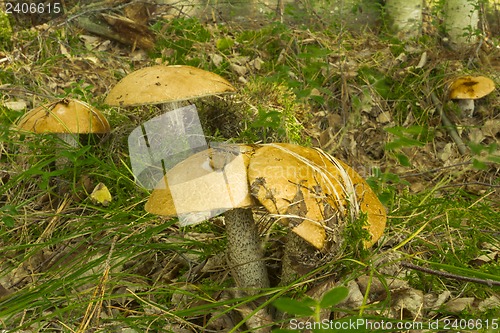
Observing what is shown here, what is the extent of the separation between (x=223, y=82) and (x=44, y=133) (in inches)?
48.9

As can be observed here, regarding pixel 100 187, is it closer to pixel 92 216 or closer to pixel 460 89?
pixel 92 216

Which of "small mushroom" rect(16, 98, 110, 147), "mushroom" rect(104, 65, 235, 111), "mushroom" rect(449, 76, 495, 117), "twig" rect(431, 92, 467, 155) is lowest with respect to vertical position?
"twig" rect(431, 92, 467, 155)

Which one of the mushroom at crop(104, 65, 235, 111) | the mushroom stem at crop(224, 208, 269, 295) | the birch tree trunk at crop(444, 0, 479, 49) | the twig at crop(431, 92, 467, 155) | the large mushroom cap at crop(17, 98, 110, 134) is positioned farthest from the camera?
the birch tree trunk at crop(444, 0, 479, 49)

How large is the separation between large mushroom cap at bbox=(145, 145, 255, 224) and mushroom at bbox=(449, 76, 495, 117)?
310 centimetres

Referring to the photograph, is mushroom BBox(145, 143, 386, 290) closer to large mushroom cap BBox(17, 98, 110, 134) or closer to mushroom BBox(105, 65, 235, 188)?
mushroom BBox(105, 65, 235, 188)

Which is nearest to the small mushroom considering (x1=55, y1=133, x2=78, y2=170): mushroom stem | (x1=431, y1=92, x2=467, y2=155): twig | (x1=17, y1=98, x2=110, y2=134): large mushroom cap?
(x1=17, y1=98, x2=110, y2=134): large mushroom cap

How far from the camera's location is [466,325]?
2010mm

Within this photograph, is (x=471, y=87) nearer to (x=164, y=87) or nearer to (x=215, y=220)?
(x=215, y=220)

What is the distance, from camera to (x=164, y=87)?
104 inches

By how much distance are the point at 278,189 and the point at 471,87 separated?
10.7ft

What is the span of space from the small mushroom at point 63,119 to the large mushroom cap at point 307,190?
163cm

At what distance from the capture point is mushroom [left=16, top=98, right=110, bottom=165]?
3.00 metres

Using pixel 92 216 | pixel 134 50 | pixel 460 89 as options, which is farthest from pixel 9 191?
pixel 460 89

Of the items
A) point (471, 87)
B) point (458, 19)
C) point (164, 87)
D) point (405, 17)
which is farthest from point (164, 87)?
point (458, 19)
